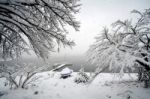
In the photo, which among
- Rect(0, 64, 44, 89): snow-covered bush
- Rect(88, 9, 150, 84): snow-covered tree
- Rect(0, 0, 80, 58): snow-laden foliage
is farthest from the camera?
Rect(0, 64, 44, 89): snow-covered bush

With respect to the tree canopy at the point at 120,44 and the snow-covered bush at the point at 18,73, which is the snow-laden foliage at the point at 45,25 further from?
the snow-covered bush at the point at 18,73

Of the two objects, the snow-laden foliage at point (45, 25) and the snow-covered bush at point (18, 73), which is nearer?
the snow-laden foliage at point (45, 25)

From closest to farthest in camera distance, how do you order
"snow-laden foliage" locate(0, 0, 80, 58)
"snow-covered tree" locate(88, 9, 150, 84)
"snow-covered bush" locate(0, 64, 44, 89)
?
"snow-laden foliage" locate(0, 0, 80, 58) → "snow-covered tree" locate(88, 9, 150, 84) → "snow-covered bush" locate(0, 64, 44, 89)

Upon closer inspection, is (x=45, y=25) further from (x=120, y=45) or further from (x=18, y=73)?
(x=18, y=73)

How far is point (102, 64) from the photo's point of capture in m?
5.85

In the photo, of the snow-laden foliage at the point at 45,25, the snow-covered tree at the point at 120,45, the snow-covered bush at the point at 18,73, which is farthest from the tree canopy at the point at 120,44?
the snow-covered bush at the point at 18,73

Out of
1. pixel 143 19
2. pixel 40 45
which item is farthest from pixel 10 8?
pixel 143 19

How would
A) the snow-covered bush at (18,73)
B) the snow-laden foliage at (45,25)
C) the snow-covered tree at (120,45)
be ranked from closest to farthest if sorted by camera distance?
the snow-laden foliage at (45,25)
the snow-covered tree at (120,45)
the snow-covered bush at (18,73)

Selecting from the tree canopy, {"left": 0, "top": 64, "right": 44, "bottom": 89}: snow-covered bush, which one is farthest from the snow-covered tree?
{"left": 0, "top": 64, "right": 44, "bottom": 89}: snow-covered bush

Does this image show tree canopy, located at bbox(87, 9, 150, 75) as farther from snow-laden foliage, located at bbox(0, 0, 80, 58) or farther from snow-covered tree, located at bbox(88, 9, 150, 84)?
snow-laden foliage, located at bbox(0, 0, 80, 58)

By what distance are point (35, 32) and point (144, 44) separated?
18.8 ft

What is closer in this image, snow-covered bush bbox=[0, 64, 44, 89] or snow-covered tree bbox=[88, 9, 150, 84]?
snow-covered tree bbox=[88, 9, 150, 84]

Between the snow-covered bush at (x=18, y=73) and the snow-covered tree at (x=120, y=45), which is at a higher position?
the snow-covered tree at (x=120, y=45)

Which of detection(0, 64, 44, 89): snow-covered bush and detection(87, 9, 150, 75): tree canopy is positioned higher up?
detection(87, 9, 150, 75): tree canopy
